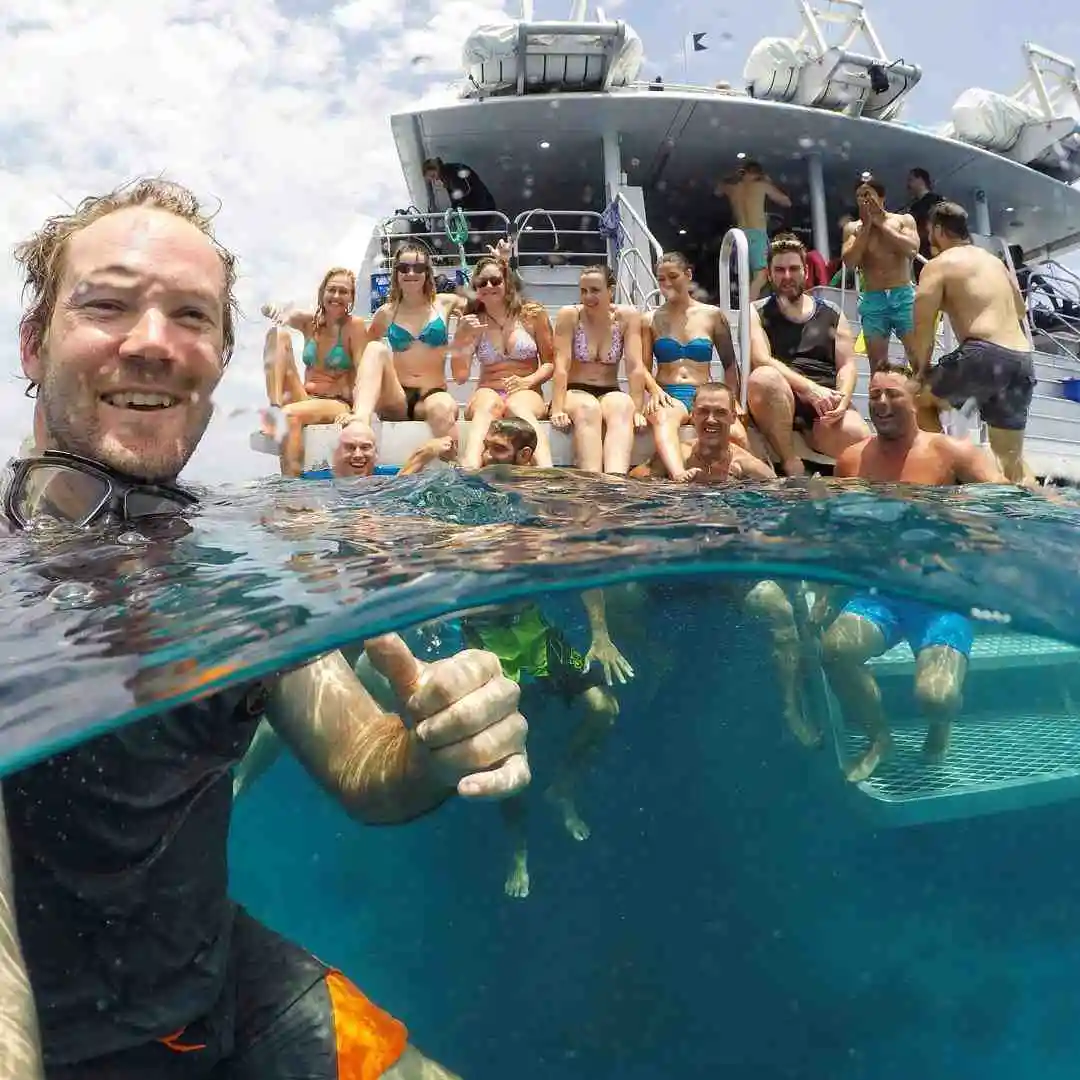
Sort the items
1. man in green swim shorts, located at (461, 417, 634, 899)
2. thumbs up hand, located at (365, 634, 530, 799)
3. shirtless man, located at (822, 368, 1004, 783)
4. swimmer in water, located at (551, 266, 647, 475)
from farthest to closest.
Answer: swimmer in water, located at (551, 266, 647, 475) → shirtless man, located at (822, 368, 1004, 783) → man in green swim shorts, located at (461, 417, 634, 899) → thumbs up hand, located at (365, 634, 530, 799)

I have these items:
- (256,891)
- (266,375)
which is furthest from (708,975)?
(266,375)

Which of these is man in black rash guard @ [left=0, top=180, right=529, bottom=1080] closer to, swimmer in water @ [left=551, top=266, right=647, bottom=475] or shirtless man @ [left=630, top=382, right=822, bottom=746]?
shirtless man @ [left=630, top=382, right=822, bottom=746]

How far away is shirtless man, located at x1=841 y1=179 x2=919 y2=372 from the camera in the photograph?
6336 millimetres

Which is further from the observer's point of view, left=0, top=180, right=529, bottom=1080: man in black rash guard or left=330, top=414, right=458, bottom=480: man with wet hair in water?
left=330, top=414, right=458, bottom=480: man with wet hair in water

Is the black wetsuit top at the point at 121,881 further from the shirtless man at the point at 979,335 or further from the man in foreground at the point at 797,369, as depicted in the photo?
the shirtless man at the point at 979,335

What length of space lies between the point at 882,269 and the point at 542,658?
13.3 feet

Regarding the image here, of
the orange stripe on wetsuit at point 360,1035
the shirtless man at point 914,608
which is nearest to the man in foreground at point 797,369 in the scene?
the shirtless man at point 914,608

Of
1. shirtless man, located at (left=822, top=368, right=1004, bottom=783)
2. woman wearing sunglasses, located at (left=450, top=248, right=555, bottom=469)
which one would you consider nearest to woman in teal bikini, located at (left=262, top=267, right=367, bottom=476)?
woman wearing sunglasses, located at (left=450, top=248, right=555, bottom=469)

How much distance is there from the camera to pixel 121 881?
153cm

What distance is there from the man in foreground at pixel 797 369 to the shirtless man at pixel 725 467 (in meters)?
0.60

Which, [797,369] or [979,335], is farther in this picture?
[797,369]

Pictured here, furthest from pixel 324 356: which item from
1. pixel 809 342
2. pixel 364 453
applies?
pixel 809 342

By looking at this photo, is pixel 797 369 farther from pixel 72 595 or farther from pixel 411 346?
pixel 72 595

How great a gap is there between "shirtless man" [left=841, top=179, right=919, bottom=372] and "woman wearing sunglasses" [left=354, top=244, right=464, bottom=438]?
3.21m
